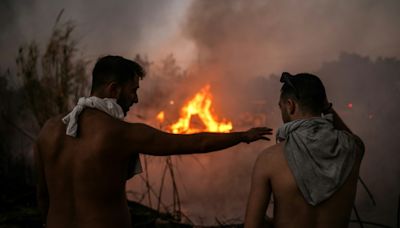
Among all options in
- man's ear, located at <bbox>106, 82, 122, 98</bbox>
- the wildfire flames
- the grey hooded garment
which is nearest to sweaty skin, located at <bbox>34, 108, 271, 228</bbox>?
man's ear, located at <bbox>106, 82, 122, 98</bbox>

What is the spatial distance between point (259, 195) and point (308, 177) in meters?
0.28

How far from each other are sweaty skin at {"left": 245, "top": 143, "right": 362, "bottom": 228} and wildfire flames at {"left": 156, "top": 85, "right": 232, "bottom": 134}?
9.21m

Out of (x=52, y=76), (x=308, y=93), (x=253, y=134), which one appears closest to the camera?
(x=308, y=93)

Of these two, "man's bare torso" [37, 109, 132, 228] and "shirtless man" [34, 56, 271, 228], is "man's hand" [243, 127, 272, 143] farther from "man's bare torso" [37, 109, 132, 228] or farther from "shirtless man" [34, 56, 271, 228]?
"man's bare torso" [37, 109, 132, 228]

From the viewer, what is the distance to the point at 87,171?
7.88 feet

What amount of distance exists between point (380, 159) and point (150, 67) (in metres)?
7.27

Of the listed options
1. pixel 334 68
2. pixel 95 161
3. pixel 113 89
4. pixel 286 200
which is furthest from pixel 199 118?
pixel 286 200

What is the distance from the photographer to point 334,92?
12070mm

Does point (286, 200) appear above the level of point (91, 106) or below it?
below

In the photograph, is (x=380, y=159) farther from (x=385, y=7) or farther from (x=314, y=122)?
(x=314, y=122)

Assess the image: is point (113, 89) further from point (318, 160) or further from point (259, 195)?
point (318, 160)

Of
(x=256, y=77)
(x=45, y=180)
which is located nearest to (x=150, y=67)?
(x=256, y=77)

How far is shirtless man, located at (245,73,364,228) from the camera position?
212 cm

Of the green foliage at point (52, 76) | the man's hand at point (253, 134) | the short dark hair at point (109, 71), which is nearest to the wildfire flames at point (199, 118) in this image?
the green foliage at point (52, 76)
